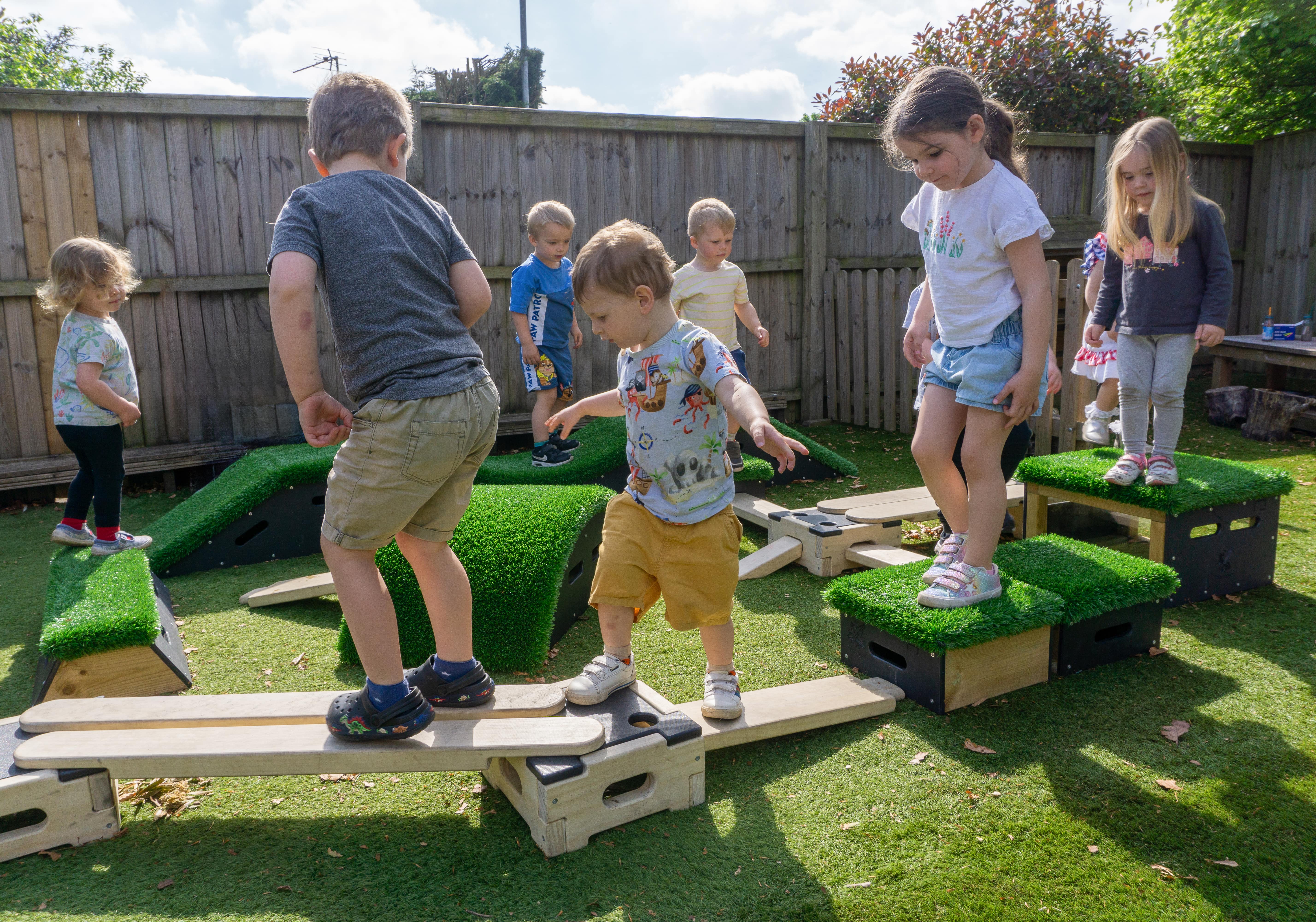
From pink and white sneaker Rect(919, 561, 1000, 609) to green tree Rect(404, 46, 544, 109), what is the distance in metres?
41.5

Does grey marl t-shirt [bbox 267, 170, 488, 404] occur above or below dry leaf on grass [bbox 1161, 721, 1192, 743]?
above

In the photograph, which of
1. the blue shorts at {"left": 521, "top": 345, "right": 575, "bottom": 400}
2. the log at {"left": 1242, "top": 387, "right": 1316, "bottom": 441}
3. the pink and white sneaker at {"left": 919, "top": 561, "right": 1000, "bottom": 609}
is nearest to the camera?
the pink and white sneaker at {"left": 919, "top": 561, "right": 1000, "bottom": 609}

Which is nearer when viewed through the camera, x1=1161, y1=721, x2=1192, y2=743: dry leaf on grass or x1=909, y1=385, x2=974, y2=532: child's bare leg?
x1=1161, y1=721, x2=1192, y2=743: dry leaf on grass

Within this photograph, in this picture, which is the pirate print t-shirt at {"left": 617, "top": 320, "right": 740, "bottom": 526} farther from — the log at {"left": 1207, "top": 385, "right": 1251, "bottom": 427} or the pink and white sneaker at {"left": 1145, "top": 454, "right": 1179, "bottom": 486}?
the log at {"left": 1207, "top": 385, "right": 1251, "bottom": 427}

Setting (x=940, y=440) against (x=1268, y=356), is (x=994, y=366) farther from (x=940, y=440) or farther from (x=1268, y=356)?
(x=1268, y=356)

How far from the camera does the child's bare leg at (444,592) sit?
247 centimetres

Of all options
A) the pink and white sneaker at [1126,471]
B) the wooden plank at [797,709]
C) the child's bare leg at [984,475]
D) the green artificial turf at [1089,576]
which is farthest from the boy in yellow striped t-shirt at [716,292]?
the wooden plank at [797,709]

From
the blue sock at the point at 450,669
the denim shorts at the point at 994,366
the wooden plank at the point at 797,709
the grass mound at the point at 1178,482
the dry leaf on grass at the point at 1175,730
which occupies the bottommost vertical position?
the dry leaf on grass at the point at 1175,730

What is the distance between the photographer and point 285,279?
2.16 m

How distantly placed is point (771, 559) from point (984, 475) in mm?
1603

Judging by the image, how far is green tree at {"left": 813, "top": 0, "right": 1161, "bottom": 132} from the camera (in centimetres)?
1228

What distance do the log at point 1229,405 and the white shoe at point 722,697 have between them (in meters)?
6.91

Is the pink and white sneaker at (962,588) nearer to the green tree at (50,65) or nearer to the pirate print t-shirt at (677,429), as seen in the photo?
the pirate print t-shirt at (677,429)

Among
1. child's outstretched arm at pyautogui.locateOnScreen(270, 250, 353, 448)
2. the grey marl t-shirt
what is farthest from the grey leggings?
child's outstretched arm at pyautogui.locateOnScreen(270, 250, 353, 448)
